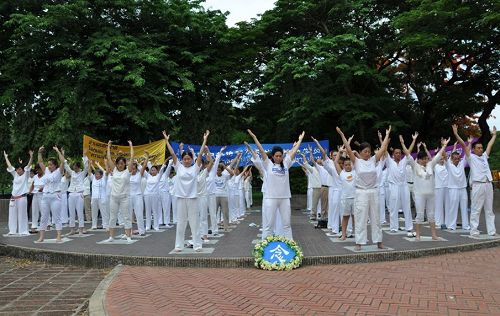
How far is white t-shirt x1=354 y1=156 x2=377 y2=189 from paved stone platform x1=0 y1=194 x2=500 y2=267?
1.28 meters

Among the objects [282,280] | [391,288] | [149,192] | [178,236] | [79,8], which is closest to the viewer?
[391,288]

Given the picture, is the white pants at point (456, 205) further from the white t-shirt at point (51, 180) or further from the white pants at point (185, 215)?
the white t-shirt at point (51, 180)

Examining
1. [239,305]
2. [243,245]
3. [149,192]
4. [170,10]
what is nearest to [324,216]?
[243,245]

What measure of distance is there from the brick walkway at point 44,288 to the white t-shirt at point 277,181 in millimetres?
3348

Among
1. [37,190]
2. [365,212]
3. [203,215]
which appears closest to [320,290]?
[365,212]

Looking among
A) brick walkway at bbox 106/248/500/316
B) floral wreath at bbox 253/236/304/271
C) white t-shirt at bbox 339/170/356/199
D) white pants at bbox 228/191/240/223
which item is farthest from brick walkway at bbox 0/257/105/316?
white pants at bbox 228/191/240/223

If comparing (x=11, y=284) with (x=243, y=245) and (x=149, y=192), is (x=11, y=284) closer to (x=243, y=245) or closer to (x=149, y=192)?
(x=243, y=245)

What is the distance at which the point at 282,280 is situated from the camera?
7.05 metres

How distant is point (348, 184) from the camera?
1041cm

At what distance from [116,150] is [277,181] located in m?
9.99

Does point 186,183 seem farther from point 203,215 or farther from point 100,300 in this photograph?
point 100,300


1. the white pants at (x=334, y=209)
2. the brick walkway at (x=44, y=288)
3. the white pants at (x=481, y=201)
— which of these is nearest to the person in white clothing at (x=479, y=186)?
the white pants at (x=481, y=201)

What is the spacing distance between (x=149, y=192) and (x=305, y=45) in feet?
32.8

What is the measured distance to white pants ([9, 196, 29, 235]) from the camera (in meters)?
12.7
